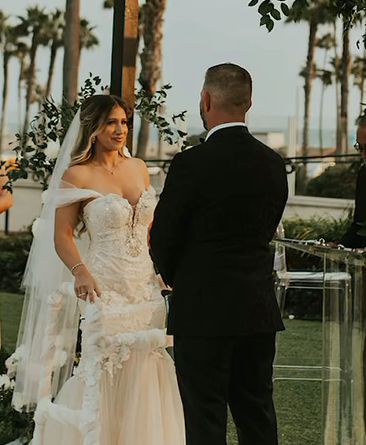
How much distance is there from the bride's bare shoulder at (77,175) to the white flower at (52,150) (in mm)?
775

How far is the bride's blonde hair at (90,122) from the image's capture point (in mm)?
4621

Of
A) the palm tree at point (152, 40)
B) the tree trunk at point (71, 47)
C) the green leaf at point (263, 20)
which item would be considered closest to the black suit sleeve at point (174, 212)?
the green leaf at point (263, 20)

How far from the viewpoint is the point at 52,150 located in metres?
5.40

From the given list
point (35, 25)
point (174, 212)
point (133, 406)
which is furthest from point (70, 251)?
point (35, 25)

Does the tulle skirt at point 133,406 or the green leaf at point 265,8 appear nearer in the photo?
the green leaf at point 265,8

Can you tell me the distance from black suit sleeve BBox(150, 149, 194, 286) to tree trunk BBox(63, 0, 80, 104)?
1103 cm

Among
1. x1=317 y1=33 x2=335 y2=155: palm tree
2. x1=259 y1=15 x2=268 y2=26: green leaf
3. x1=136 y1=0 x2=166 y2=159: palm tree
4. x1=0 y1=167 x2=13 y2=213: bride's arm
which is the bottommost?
x1=0 y1=167 x2=13 y2=213: bride's arm

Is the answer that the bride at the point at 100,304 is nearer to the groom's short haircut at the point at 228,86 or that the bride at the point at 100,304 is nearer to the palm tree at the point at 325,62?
the groom's short haircut at the point at 228,86

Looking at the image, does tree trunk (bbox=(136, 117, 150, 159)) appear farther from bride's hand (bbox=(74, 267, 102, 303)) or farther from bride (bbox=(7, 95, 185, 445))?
bride's hand (bbox=(74, 267, 102, 303))

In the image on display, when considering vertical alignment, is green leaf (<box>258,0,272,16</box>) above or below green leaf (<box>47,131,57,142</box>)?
above

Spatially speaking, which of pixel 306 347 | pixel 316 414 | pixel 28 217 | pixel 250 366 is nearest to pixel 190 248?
pixel 250 366

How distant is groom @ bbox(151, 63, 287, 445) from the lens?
3.34m

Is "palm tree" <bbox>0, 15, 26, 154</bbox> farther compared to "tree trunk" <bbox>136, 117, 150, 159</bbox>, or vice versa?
"palm tree" <bbox>0, 15, 26, 154</bbox>

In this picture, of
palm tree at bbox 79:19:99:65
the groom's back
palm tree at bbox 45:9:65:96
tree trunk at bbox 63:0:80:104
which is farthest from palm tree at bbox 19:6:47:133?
the groom's back
